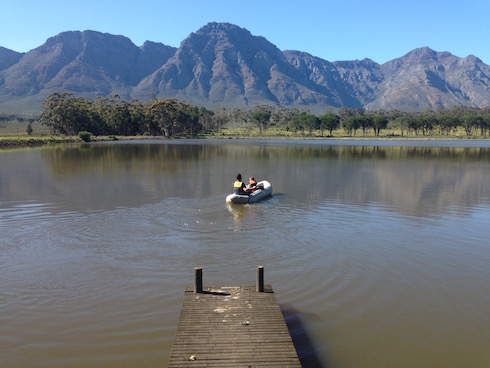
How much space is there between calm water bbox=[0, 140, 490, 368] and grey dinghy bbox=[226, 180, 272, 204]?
65cm

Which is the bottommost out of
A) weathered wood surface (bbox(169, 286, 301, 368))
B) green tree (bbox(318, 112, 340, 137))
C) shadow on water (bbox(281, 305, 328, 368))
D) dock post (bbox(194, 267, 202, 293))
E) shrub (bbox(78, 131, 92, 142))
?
shadow on water (bbox(281, 305, 328, 368))

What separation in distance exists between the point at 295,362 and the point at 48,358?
5058 millimetres

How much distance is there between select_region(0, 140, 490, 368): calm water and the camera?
9094 mm

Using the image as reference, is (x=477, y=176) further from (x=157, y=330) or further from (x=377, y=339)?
(x=157, y=330)

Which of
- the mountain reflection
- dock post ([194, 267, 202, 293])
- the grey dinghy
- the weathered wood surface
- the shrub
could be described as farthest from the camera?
the shrub

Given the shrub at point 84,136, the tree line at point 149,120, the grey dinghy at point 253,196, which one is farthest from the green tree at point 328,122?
the grey dinghy at point 253,196

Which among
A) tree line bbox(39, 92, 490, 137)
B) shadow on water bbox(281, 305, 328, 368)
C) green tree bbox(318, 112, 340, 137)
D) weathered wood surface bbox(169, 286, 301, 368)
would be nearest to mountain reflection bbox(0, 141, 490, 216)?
shadow on water bbox(281, 305, 328, 368)

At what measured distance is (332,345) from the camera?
29.9 feet

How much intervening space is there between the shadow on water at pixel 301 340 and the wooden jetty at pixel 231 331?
2.21 feet

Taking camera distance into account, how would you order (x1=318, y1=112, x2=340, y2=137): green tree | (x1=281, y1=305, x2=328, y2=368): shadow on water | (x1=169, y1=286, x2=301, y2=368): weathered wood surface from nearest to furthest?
(x1=169, y1=286, x2=301, y2=368): weathered wood surface
(x1=281, y1=305, x2=328, y2=368): shadow on water
(x1=318, y1=112, x2=340, y2=137): green tree

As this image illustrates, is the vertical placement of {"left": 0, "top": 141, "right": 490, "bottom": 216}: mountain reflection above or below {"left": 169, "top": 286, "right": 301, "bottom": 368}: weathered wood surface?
above

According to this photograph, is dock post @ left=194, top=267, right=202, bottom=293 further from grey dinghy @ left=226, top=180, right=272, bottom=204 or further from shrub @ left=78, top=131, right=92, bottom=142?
shrub @ left=78, top=131, right=92, bottom=142

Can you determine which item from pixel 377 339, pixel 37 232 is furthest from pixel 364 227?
pixel 37 232

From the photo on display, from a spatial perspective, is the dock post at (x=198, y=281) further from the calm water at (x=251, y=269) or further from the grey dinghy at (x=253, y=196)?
the grey dinghy at (x=253, y=196)
